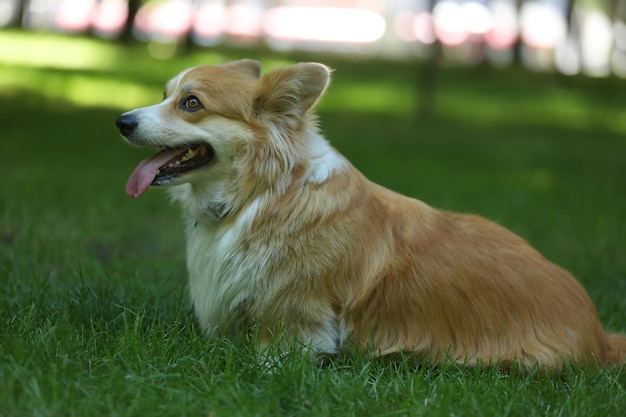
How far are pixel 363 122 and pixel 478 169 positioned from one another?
4.61 meters

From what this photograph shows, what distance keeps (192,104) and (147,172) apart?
1.50ft

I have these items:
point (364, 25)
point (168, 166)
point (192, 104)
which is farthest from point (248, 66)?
point (364, 25)

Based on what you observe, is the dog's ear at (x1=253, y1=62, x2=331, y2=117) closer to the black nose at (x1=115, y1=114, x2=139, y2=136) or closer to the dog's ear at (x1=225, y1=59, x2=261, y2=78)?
the dog's ear at (x1=225, y1=59, x2=261, y2=78)

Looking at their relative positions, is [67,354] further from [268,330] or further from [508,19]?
[508,19]

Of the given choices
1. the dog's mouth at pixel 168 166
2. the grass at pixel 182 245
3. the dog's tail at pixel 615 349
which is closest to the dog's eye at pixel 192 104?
the dog's mouth at pixel 168 166

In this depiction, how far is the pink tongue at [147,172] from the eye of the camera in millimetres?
4789

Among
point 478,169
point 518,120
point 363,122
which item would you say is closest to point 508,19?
point 518,120

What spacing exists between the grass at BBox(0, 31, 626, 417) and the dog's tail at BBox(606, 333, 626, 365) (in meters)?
0.40

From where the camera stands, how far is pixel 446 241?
189 inches

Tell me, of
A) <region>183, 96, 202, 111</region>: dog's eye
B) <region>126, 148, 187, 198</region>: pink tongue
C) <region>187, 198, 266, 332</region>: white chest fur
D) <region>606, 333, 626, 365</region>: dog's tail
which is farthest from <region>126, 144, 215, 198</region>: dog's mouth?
<region>606, 333, 626, 365</region>: dog's tail

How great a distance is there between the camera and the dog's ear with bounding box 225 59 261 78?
17.2ft

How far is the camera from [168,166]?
15.9ft

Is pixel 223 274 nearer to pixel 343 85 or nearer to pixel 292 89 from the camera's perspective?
→ pixel 292 89

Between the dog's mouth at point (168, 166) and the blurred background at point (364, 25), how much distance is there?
992 inches
